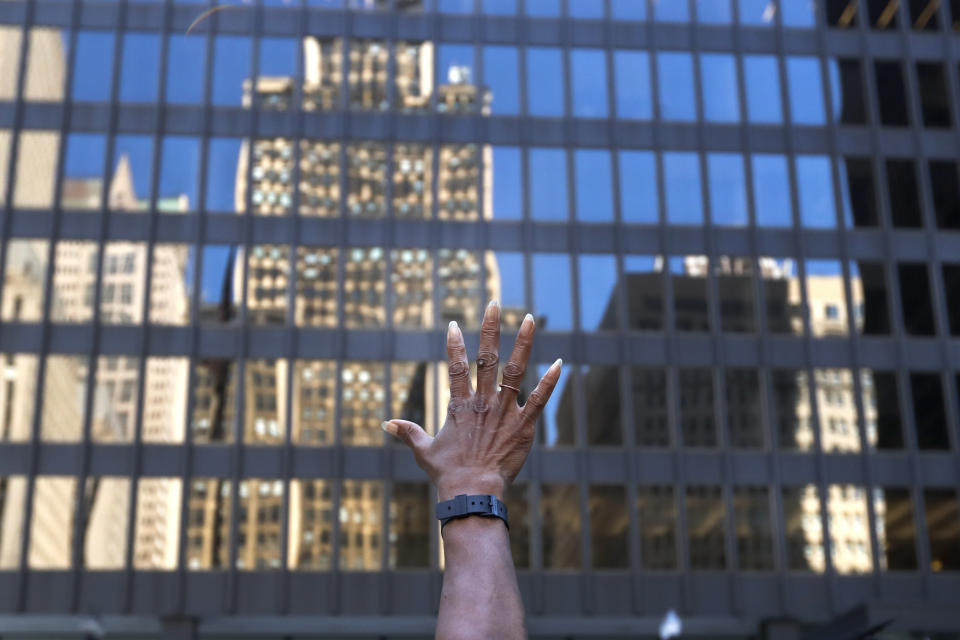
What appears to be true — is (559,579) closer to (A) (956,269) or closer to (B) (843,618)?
(B) (843,618)

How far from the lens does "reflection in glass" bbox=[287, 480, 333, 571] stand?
31.6 meters

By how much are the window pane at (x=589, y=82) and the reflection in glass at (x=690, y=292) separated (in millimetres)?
4912

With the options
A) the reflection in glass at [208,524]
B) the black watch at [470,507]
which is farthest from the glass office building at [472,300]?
the black watch at [470,507]

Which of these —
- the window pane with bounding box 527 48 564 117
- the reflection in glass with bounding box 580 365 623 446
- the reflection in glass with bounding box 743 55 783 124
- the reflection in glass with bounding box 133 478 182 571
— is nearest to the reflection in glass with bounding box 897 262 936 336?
the reflection in glass with bounding box 743 55 783 124

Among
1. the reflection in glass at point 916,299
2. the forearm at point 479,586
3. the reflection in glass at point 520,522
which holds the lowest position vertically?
the forearm at point 479,586

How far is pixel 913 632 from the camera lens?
31.1 meters

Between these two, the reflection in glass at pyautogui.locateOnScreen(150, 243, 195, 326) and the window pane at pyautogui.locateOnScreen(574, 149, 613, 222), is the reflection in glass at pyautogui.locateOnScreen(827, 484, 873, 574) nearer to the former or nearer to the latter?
the window pane at pyautogui.locateOnScreen(574, 149, 613, 222)

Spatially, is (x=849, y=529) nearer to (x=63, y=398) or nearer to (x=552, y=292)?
(x=552, y=292)

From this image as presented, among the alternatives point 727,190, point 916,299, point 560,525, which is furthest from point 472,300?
point 916,299

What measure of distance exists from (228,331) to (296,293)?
6.89ft

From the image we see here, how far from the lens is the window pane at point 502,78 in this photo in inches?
1378

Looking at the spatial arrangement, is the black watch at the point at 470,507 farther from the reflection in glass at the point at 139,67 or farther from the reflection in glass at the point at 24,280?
the reflection in glass at the point at 139,67

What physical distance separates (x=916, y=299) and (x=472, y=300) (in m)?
12.4

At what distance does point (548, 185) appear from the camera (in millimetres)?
34500
